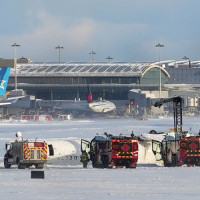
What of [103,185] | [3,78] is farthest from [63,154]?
[3,78]

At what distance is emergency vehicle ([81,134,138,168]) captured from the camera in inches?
2362

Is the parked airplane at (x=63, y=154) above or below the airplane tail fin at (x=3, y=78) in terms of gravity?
below

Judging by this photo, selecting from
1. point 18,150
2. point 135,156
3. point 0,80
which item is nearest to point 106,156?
point 135,156

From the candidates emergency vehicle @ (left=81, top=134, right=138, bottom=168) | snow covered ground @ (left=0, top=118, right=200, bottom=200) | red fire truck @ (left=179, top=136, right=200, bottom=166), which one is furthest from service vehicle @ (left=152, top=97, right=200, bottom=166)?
snow covered ground @ (left=0, top=118, right=200, bottom=200)

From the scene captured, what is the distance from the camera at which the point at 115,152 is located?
60219mm

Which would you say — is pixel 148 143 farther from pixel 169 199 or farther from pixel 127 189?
pixel 169 199

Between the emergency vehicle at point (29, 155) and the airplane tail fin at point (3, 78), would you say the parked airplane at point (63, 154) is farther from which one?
the airplane tail fin at point (3, 78)

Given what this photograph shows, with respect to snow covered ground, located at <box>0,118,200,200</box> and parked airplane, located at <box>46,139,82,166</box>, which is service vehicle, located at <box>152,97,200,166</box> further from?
snow covered ground, located at <box>0,118,200,200</box>

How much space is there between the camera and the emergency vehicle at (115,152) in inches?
2362

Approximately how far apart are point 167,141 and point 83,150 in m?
6.56

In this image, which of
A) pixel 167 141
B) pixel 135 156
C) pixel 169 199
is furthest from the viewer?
pixel 167 141


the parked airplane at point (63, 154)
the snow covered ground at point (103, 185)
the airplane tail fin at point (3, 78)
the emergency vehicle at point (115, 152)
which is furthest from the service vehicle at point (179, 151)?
the airplane tail fin at point (3, 78)

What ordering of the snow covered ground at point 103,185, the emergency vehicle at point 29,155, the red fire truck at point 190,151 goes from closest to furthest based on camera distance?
the snow covered ground at point 103,185 < the emergency vehicle at point 29,155 < the red fire truck at point 190,151

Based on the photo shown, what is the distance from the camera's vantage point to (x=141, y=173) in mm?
53562
